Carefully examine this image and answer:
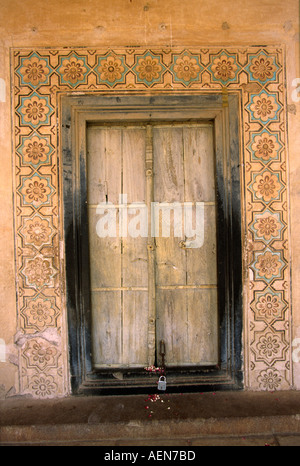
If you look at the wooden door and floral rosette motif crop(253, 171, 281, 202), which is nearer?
floral rosette motif crop(253, 171, 281, 202)

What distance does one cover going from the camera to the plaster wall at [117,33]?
7.36ft

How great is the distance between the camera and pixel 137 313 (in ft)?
7.80

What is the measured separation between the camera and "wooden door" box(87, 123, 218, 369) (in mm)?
2373

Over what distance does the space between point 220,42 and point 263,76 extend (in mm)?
408

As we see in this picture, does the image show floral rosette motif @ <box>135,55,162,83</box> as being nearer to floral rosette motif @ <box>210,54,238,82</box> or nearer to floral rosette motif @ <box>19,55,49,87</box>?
floral rosette motif @ <box>210,54,238,82</box>

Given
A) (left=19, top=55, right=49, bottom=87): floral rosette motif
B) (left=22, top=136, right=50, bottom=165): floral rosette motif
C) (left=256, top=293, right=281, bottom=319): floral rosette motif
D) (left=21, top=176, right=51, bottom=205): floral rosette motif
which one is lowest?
(left=256, top=293, right=281, bottom=319): floral rosette motif

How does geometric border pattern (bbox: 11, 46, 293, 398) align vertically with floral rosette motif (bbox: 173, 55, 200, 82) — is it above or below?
below

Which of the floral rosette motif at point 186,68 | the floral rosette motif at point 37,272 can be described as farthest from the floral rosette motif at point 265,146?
the floral rosette motif at point 37,272

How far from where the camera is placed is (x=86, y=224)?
7.55 feet

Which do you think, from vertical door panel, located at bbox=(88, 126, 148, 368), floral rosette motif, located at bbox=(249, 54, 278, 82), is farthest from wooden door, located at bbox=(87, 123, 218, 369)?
floral rosette motif, located at bbox=(249, 54, 278, 82)

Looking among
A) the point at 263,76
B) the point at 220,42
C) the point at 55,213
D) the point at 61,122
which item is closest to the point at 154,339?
the point at 55,213

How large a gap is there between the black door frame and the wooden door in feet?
0.29

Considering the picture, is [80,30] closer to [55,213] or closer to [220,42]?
[220,42]

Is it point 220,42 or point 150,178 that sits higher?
point 220,42
